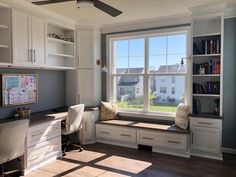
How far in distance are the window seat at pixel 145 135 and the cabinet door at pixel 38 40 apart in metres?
1.77

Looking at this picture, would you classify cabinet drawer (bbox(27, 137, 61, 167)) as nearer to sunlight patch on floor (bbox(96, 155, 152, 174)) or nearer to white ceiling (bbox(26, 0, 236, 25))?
sunlight patch on floor (bbox(96, 155, 152, 174))

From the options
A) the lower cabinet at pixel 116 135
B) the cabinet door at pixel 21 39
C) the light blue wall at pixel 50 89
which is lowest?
the lower cabinet at pixel 116 135

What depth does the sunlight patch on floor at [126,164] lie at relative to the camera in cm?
306

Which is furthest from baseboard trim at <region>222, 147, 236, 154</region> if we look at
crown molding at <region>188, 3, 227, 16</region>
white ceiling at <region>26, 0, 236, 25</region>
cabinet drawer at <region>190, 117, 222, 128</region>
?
white ceiling at <region>26, 0, 236, 25</region>

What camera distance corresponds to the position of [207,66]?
141 inches

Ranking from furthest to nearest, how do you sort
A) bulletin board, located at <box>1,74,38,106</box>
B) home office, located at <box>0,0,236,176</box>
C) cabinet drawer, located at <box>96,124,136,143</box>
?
cabinet drawer, located at <box>96,124,136,143</box> < bulletin board, located at <box>1,74,38,106</box> < home office, located at <box>0,0,236,176</box>

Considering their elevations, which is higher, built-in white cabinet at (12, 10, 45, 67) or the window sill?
built-in white cabinet at (12, 10, 45, 67)

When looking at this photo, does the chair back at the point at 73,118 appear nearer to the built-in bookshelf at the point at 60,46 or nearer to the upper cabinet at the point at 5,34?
the built-in bookshelf at the point at 60,46

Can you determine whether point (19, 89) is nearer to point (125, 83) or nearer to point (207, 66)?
point (125, 83)

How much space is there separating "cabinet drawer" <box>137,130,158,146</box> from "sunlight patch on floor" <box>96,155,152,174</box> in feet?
1.83

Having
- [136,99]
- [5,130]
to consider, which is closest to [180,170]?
[136,99]

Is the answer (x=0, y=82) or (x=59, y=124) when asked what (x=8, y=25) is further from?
(x=59, y=124)

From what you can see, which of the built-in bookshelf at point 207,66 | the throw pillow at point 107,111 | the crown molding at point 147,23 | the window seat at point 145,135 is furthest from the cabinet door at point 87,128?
the built-in bookshelf at point 207,66

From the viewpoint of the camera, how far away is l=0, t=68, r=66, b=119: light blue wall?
3.93m
